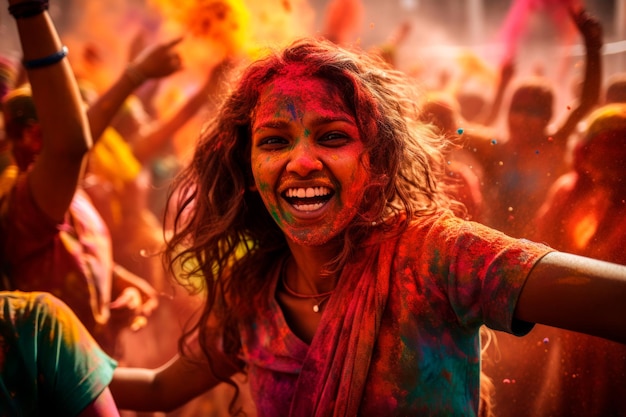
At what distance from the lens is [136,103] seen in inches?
138

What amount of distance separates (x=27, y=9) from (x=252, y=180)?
860 mm

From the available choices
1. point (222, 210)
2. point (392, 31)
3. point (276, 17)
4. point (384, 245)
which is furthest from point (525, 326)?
point (392, 31)

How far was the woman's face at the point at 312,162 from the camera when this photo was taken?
155 centimetres

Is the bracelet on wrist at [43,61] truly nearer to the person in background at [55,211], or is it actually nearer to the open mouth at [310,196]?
the person in background at [55,211]

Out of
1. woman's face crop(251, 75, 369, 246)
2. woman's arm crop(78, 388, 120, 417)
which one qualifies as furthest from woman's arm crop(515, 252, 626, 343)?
woman's arm crop(78, 388, 120, 417)

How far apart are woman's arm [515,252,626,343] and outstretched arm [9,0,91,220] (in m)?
1.46

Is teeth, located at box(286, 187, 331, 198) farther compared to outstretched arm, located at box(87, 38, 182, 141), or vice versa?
outstretched arm, located at box(87, 38, 182, 141)

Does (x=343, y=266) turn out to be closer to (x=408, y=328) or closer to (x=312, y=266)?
(x=312, y=266)

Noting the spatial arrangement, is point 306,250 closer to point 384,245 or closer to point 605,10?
point 384,245

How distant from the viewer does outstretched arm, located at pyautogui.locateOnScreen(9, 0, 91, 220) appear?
1812 mm

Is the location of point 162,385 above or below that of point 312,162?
below

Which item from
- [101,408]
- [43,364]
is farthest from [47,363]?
[101,408]

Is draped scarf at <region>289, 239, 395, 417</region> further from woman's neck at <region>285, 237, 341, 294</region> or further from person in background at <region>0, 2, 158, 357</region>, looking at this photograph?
person in background at <region>0, 2, 158, 357</region>

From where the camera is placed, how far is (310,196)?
1.56 metres
